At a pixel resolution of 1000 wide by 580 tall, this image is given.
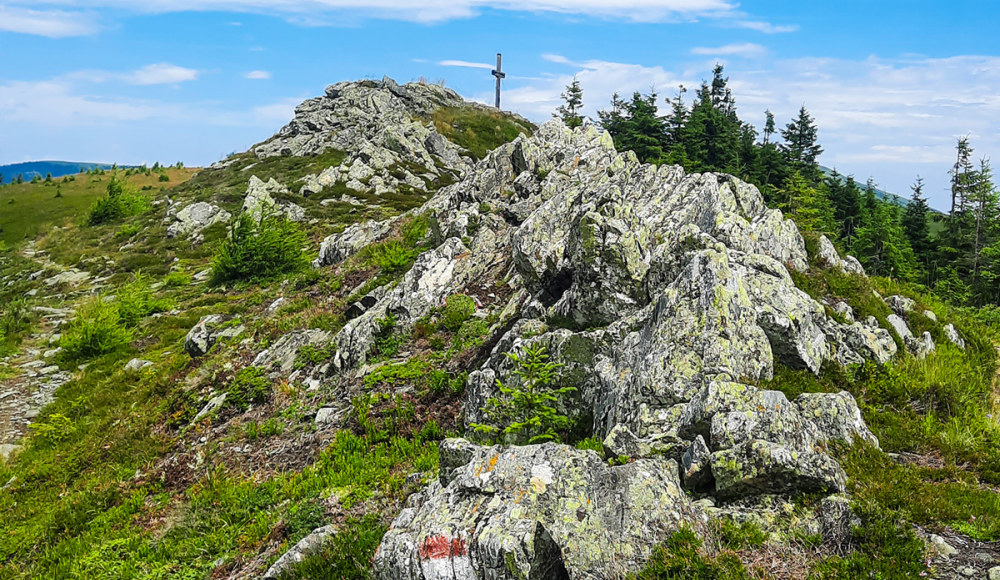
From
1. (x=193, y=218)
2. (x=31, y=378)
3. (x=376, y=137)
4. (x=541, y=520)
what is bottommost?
(x=31, y=378)

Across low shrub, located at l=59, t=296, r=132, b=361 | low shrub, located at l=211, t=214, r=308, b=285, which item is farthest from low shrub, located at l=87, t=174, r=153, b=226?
low shrub, located at l=59, t=296, r=132, b=361

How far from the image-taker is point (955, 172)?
57.5 metres

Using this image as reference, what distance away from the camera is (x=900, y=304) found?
1421 centimetres

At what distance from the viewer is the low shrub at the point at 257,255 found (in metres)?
27.2

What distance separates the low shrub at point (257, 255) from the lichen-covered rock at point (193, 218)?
1556 centimetres

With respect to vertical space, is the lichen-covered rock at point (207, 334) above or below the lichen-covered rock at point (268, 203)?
below

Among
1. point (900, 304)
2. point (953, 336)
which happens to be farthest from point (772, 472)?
point (953, 336)

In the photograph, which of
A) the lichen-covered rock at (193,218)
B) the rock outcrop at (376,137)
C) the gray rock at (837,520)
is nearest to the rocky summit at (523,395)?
the gray rock at (837,520)

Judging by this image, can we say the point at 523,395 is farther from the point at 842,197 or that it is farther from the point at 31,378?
the point at 842,197

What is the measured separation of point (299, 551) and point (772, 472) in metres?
7.22

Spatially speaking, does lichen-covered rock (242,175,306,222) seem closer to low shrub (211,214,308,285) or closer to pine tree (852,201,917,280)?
low shrub (211,214,308,285)

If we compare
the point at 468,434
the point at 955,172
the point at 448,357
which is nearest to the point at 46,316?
the point at 448,357

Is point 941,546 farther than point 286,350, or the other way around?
point 286,350

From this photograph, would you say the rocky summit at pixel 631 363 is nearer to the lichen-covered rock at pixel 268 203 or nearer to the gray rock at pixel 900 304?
the gray rock at pixel 900 304
